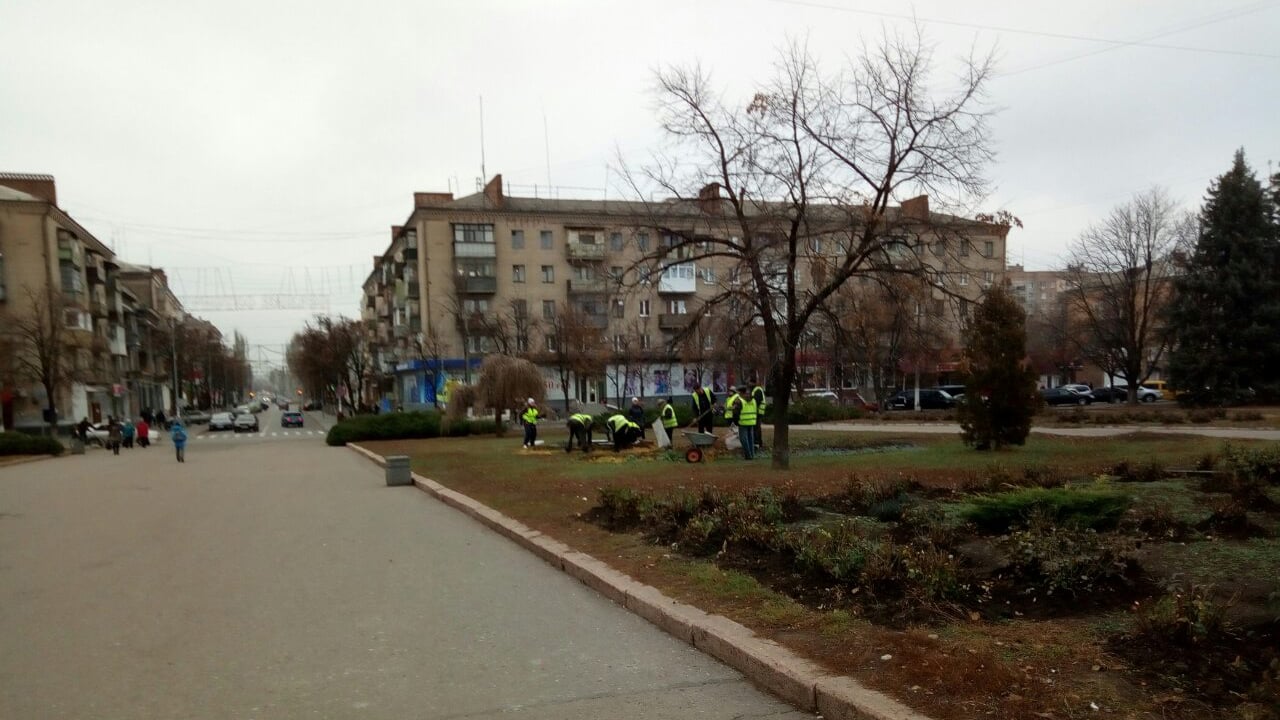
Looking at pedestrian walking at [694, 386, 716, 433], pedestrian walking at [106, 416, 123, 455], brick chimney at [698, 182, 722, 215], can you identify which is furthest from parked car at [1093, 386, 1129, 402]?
pedestrian walking at [106, 416, 123, 455]

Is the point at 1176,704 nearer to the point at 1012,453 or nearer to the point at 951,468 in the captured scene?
the point at 951,468

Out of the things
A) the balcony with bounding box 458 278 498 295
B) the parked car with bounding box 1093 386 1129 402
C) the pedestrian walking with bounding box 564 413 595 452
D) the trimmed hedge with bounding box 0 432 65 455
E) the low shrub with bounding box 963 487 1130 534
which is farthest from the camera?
the balcony with bounding box 458 278 498 295

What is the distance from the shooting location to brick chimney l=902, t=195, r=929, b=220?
15352mm

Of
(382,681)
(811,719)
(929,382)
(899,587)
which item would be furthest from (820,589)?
(929,382)

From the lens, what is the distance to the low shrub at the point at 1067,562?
18.0ft

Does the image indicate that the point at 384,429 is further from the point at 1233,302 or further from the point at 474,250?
the point at 1233,302

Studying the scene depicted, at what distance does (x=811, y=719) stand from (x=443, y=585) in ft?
14.7

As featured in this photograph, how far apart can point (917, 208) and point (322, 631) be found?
13.4 meters

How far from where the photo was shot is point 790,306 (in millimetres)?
15352

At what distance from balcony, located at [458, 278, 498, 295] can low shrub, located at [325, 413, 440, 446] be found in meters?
24.4

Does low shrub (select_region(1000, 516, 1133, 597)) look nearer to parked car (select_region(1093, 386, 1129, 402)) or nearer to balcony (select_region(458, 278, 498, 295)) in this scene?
balcony (select_region(458, 278, 498, 295))

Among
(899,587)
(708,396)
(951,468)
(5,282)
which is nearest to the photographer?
(899,587)

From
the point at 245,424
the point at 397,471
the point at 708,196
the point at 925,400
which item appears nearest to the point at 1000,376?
the point at 708,196

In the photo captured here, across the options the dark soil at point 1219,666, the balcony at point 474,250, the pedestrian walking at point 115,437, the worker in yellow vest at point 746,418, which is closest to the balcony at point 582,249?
the balcony at point 474,250
